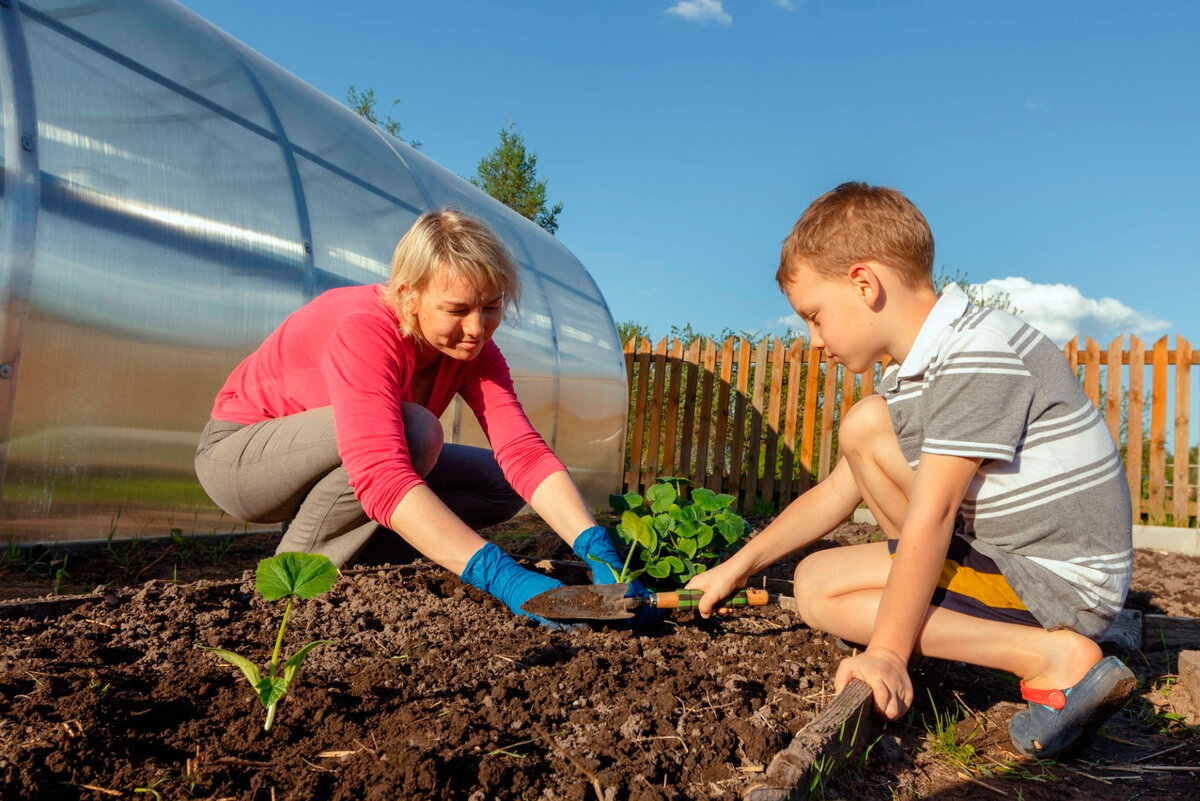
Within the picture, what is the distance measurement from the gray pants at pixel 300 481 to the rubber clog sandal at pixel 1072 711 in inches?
65.2

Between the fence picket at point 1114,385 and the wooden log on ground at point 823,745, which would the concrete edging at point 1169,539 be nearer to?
the fence picket at point 1114,385

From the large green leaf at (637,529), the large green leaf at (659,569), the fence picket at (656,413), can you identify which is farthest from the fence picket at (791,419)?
the large green leaf at (637,529)

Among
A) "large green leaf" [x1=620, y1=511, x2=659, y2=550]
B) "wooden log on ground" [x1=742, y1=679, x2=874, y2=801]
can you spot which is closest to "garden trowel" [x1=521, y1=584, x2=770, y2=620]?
"large green leaf" [x1=620, y1=511, x2=659, y2=550]

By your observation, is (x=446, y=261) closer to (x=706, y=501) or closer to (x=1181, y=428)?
(x=706, y=501)

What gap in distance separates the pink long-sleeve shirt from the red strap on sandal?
51.3 inches

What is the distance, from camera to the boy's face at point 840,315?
1.72 metres

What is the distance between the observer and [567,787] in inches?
45.6

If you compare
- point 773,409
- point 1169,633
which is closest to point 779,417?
point 773,409

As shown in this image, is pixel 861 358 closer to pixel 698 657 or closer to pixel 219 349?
pixel 698 657

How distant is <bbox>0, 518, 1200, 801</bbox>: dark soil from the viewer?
1135mm

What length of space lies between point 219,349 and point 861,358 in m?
2.64

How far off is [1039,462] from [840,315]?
51cm

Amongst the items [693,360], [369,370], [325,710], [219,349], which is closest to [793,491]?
[693,360]

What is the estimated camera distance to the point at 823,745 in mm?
1337
